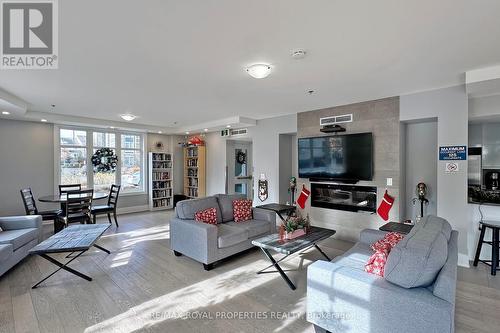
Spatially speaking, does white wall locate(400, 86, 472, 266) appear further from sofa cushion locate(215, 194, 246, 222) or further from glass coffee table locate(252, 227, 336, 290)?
sofa cushion locate(215, 194, 246, 222)

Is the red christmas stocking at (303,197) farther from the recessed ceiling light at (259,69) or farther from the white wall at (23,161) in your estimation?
the white wall at (23,161)

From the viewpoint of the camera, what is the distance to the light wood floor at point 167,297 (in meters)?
2.28

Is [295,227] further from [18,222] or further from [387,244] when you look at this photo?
[18,222]

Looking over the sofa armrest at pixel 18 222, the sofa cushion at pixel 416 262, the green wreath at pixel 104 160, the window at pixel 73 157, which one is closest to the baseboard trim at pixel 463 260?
the sofa cushion at pixel 416 262

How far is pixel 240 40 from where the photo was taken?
2.36m

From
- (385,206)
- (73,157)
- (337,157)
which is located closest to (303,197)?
(337,157)

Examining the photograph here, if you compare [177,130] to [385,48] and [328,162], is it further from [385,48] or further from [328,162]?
[385,48]

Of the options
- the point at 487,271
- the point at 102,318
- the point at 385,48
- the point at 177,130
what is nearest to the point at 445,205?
the point at 487,271

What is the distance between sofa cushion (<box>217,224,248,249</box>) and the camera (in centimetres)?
353

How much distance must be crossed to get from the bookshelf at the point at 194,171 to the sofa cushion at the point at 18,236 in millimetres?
4541

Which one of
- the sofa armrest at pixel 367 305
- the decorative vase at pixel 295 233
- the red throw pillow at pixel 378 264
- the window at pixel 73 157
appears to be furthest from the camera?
the window at pixel 73 157

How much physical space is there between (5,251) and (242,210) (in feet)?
10.4

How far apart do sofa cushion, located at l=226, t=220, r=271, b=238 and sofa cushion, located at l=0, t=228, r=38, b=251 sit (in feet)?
9.59

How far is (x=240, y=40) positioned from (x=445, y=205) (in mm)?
3782
